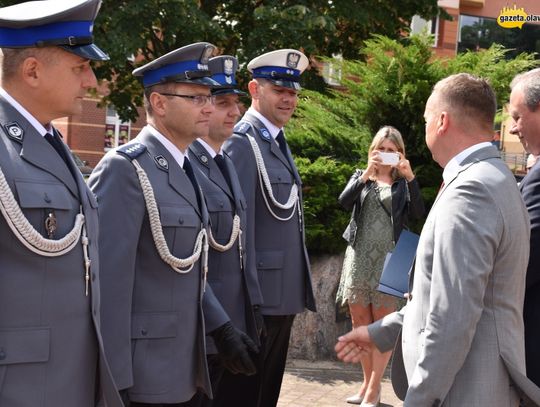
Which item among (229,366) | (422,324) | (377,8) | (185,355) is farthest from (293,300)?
(377,8)

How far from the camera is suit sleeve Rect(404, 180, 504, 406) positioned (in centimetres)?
306

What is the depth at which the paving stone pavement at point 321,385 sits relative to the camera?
6.76 meters

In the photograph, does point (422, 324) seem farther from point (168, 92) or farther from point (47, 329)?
point (168, 92)

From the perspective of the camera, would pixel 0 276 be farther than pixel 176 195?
No

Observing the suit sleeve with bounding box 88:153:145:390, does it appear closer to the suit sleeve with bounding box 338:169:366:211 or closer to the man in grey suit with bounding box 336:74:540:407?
the man in grey suit with bounding box 336:74:540:407

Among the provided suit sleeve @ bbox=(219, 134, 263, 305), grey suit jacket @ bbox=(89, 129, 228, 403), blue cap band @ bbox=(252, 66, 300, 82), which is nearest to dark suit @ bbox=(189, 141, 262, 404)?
suit sleeve @ bbox=(219, 134, 263, 305)

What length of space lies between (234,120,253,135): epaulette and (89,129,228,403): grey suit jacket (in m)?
1.46

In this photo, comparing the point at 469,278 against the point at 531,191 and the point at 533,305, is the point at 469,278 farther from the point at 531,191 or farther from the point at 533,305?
the point at 531,191

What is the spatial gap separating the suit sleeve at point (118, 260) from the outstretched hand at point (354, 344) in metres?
0.92

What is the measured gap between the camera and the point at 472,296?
306 cm

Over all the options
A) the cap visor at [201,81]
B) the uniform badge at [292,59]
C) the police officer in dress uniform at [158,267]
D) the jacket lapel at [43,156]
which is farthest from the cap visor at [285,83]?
the jacket lapel at [43,156]

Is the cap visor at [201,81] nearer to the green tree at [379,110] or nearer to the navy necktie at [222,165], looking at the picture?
the navy necktie at [222,165]

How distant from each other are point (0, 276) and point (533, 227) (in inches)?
89.0

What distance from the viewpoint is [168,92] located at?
13.6ft
